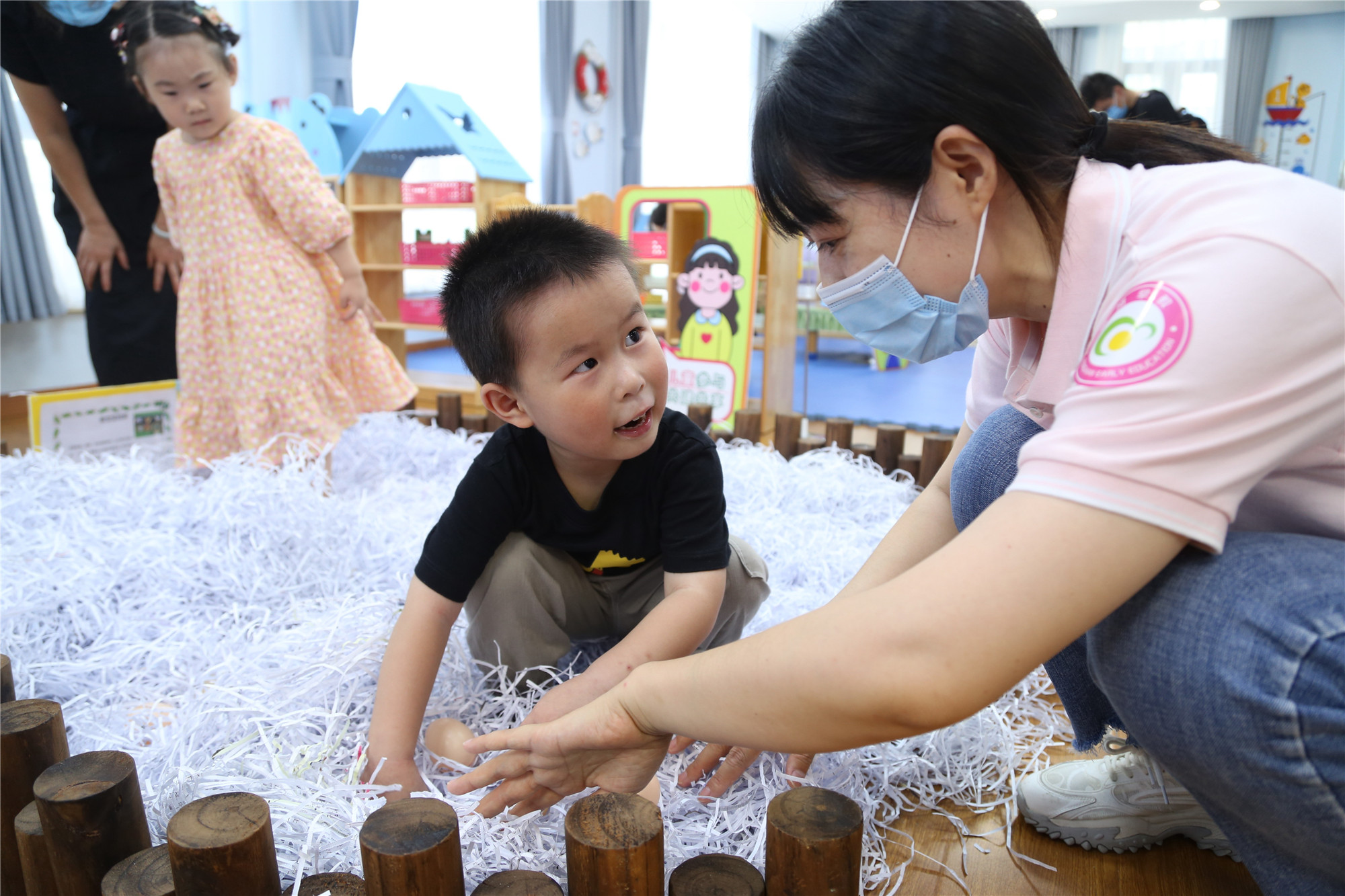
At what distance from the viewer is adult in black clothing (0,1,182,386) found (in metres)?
2.13

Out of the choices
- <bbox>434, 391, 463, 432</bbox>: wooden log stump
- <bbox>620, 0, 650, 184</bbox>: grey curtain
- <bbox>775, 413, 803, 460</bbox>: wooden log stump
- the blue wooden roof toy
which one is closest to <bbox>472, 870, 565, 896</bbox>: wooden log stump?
<bbox>775, 413, 803, 460</bbox>: wooden log stump

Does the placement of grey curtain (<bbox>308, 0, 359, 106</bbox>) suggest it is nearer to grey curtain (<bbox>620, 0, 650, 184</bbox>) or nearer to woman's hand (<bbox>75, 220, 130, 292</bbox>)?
woman's hand (<bbox>75, 220, 130, 292</bbox>)

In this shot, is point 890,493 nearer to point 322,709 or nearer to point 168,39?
point 322,709

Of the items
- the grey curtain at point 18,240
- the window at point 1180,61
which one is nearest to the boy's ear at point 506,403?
the grey curtain at point 18,240

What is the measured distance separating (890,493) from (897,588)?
53.2 inches

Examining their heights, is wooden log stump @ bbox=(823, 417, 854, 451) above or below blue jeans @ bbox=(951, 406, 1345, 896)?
below

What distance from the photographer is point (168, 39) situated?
1804 millimetres

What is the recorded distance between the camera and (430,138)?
10.5 ft

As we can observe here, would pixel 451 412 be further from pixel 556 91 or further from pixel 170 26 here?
pixel 556 91

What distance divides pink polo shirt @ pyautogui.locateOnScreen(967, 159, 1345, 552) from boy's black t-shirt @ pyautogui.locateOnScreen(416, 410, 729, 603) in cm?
47

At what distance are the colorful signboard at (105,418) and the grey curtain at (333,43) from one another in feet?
8.85

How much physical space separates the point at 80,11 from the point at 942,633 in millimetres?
2595

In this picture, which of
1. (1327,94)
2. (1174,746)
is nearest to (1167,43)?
(1327,94)

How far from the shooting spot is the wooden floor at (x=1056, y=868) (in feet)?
2.66
